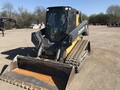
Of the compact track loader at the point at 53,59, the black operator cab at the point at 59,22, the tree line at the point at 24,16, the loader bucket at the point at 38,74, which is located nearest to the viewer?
the loader bucket at the point at 38,74

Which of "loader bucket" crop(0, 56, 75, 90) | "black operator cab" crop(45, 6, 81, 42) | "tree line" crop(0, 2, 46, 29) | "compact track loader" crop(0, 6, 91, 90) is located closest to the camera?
"loader bucket" crop(0, 56, 75, 90)

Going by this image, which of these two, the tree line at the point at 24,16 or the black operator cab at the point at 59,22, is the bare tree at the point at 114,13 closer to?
the tree line at the point at 24,16

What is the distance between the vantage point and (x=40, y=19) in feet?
201

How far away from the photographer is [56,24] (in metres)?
8.19

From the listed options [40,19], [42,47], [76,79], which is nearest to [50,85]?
[76,79]

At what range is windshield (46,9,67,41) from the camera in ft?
26.2

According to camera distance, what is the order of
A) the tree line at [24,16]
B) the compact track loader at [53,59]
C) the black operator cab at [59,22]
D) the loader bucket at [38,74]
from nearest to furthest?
the loader bucket at [38,74] → the compact track loader at [53,59] → the black operator cab at [59,22] → the tree line at [24,16]

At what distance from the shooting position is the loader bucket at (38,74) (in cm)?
597

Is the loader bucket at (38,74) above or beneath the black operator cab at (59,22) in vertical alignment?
beneath

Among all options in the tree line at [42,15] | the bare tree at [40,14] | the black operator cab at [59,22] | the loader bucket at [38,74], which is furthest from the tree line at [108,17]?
the loader bucket at [38,74]

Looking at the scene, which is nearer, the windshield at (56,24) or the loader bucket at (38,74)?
the loader bucket at (38,74)

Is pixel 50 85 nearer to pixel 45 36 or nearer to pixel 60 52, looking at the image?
pixel 60 52

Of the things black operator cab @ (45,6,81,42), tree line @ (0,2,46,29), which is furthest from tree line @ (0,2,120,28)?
black operator cab @ (45,6,81,42)

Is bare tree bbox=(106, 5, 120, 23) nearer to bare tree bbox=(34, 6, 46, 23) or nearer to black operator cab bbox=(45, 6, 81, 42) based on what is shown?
bare tree bbox=(34, 6, 46, 23)
